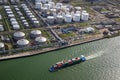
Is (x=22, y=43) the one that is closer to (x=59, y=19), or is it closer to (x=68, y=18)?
(x=59, y=19)

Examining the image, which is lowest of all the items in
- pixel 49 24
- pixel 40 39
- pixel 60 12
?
pixel 40 39

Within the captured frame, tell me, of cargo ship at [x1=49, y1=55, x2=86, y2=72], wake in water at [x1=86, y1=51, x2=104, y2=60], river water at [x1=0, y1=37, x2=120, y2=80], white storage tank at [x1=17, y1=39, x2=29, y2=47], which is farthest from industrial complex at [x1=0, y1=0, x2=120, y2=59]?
cargo ship at [x1=49, y1=55, x2=86, y2=72]

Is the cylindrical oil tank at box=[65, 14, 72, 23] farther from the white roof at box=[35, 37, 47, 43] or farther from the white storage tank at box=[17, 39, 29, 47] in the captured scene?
the white storage tank at box=[17, 39, 29, 47]

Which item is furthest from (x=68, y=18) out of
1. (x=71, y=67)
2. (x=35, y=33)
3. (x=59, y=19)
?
(x=71, y=67)

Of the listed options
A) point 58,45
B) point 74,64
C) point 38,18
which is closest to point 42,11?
point 38,18

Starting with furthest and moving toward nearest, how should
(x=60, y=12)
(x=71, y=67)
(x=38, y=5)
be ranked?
(x=38, y=5) < (x=60, y=12) < (x=71, y=67)

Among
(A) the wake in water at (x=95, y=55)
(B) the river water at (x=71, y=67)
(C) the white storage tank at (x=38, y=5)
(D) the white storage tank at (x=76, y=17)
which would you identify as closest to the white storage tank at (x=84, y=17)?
(D) the white storage tank at (x=76, y=17)

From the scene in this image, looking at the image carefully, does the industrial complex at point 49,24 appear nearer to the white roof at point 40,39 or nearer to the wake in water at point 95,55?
the white roof at point 40,39

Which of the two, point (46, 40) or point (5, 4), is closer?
point (46, 40)

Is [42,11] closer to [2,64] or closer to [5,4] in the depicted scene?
[5,4]
